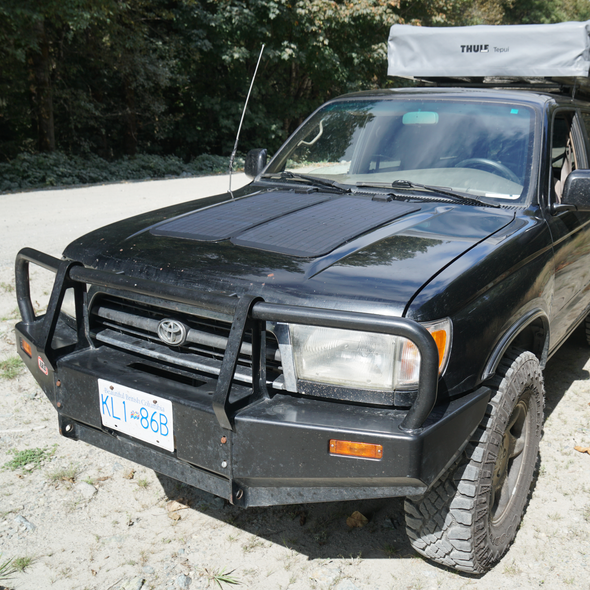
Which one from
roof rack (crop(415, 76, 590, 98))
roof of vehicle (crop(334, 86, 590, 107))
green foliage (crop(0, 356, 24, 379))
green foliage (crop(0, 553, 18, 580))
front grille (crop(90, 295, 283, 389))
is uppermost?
roof rack (crop(415, 76, 590, 98))

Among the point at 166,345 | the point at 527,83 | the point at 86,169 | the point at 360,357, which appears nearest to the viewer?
the point at 360,357

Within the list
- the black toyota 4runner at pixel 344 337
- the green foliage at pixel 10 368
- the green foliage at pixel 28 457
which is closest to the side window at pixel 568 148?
the black toyota 4runner at pixel 344 337

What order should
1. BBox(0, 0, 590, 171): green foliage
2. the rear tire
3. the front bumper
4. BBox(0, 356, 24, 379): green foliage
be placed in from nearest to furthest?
the front bumper
the rear tire
BBox(0, 356, 24, 379): green foliage
BBox(0, 0, 590, 171): green foliage

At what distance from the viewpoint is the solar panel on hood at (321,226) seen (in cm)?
250

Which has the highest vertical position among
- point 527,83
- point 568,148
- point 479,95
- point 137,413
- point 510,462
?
point 527,83

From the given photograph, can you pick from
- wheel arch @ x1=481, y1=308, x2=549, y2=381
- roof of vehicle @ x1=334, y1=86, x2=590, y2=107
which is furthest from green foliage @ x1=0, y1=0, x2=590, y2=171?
wheel arch @ x1=481, y1=308, x2=549, y2=381

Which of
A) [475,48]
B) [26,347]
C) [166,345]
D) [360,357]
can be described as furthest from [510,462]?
[475,48]

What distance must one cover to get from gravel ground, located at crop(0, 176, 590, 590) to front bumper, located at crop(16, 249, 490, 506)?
0.56 meters

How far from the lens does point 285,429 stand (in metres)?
1.97

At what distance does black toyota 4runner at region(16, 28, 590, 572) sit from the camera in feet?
6.56

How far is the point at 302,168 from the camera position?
3799 millimetres

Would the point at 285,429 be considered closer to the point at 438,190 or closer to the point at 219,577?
the point at 219,577

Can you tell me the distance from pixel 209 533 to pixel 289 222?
1.50 meters

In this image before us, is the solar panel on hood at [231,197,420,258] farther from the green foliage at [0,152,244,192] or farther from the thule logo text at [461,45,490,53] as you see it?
the green foliage at [0,152,244,192]
